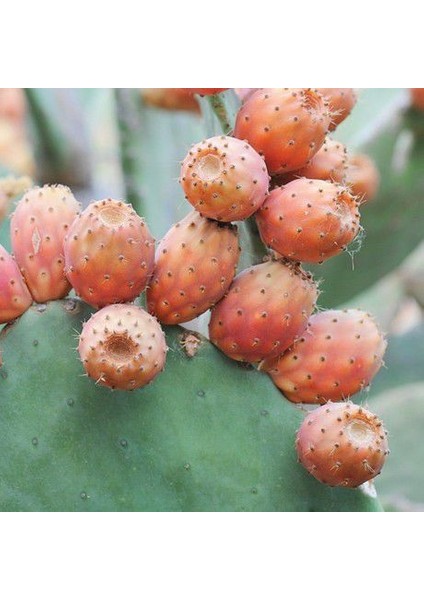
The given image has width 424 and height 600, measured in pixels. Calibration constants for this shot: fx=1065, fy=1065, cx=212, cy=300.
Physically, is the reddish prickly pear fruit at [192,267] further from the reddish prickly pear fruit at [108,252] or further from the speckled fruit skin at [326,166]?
the speckled fruit skin at [326,166]

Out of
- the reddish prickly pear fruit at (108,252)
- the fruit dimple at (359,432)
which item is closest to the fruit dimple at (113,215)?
the reddish prickly pear fruit at (108,252)

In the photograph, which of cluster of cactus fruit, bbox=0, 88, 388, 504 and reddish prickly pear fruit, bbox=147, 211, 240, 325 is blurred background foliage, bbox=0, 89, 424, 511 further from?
reddish prickly pear fruit, bbox=147, 211, 240, 325

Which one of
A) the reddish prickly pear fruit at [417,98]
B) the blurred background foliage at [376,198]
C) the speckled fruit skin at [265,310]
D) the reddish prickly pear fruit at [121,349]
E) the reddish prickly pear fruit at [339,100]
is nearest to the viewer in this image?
the reddish prickly pear fruit at [121,349]

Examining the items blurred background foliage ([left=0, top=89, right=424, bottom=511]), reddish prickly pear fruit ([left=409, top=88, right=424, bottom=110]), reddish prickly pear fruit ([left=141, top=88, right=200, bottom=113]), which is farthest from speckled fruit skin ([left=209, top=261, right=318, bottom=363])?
reddish prickly pear fruit ([left=409, top=88, right=424, bottom=110])

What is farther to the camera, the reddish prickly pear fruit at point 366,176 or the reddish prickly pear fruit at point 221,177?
the reddish prickly pear fruit at point 366,176

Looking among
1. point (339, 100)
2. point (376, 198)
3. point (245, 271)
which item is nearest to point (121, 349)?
point (245, 271)

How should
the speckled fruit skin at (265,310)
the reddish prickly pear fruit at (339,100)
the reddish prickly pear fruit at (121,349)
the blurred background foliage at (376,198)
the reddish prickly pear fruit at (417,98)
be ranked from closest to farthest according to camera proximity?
the reddish prickly pear fruit at (121,349), the speckled fruit skin at (265,310), the reddish prickly pear fruit at (339,100), the blurred background foliage at (376,198), the reddish prickly pear fruit at (417,98)

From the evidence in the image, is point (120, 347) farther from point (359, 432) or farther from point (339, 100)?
point (339, 100)

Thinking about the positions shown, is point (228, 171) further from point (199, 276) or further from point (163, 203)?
point (163, 203)
